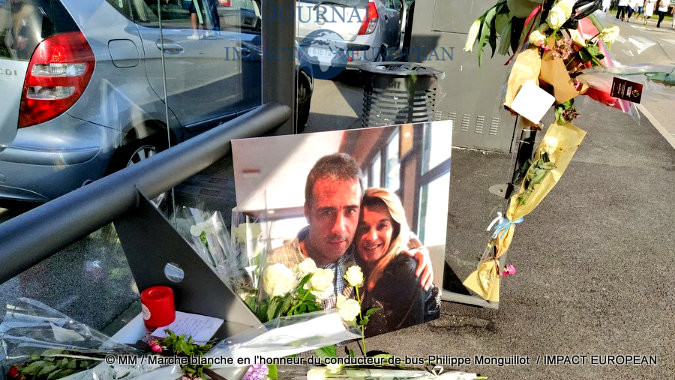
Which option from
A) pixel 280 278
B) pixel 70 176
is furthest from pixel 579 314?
pixel 70 176

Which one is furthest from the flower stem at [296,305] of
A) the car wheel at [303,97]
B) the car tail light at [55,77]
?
the car wheel at [303,97]

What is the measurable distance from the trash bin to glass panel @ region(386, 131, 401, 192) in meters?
1.68

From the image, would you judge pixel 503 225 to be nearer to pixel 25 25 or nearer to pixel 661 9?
pixel 25 25

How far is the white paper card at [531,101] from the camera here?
103 inches

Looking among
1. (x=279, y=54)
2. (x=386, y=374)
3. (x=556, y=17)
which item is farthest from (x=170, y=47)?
(x=556, y=17)

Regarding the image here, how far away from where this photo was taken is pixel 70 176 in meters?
1.61

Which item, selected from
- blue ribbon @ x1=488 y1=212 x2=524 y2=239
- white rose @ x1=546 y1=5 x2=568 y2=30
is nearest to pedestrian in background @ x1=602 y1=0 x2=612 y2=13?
white rose @ x1=546 y1=5 x2=568 y2=30

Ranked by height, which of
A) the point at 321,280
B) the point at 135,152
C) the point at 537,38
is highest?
the point at 537,38

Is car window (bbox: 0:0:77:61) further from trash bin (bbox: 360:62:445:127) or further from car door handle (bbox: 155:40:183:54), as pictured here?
trash bin (bbox: 360:62:445:127)

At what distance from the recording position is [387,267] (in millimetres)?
2441

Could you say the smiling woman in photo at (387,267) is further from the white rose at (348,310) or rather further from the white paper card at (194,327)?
the white paper card at (194,327)

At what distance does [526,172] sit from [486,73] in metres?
3.47

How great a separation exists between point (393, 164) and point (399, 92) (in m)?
1.77

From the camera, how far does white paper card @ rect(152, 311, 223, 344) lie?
5.24ft
